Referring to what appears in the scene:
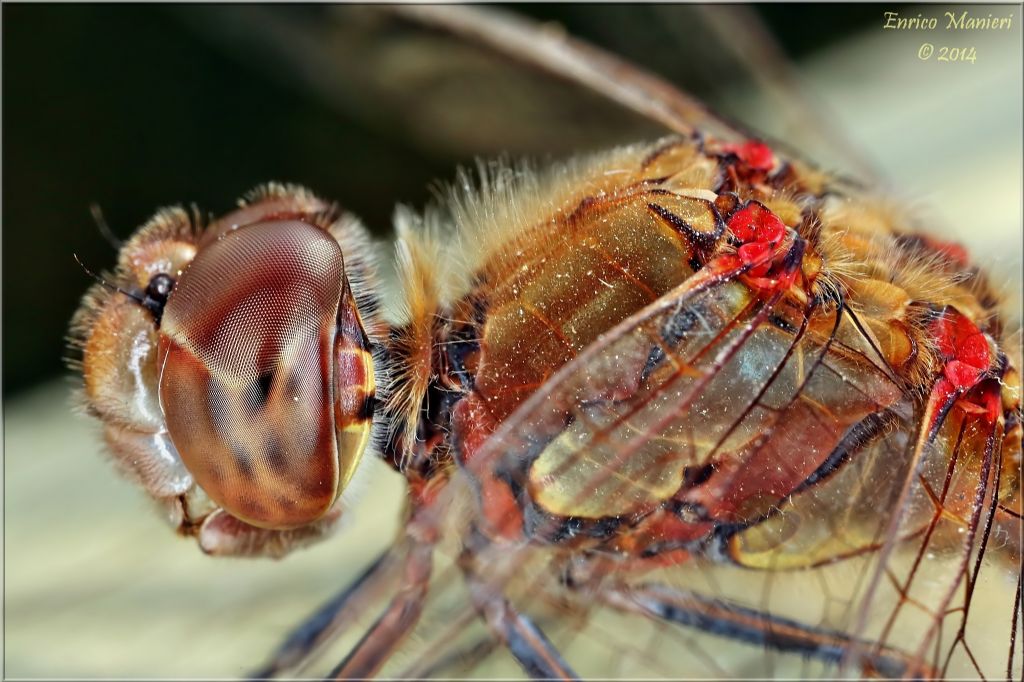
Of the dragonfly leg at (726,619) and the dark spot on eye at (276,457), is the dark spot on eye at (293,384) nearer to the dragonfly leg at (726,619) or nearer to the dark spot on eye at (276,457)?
the dark spot on eye at (276,457)

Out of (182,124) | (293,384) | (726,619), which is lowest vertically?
(726,619)

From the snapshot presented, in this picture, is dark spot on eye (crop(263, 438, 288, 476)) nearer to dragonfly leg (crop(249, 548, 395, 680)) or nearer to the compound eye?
the compound eye

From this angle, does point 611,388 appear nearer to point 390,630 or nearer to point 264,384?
point 264,384

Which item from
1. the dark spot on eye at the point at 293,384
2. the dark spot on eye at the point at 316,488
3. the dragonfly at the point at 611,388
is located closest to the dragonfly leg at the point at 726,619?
the dragonfly at the point at 611,388

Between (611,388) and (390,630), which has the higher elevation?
(611,388)

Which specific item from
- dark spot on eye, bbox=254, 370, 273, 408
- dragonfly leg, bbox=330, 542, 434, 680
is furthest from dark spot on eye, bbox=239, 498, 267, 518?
dragonfly leg, bbox=330, 542, 434, 680

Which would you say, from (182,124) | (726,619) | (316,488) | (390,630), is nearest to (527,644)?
(390,630)
